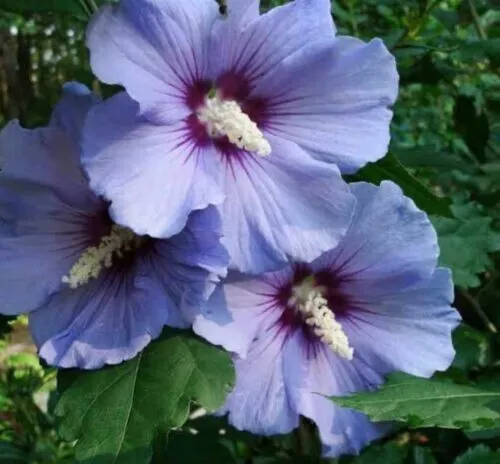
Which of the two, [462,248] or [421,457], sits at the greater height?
[462,248]

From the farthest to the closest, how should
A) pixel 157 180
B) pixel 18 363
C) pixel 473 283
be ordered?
pixel 18 363 → pixel 473 283 → pixel 157 180

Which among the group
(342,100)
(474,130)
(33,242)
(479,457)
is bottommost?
(474,130)

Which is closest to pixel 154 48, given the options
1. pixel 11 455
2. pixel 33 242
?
pixel 33 242

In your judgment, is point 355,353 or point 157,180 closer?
point 157,180

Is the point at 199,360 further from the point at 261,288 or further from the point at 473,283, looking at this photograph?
the point at 473,283

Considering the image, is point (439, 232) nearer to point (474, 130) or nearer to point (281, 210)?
point (281, 210)

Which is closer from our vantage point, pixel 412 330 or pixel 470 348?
pixel 412 330

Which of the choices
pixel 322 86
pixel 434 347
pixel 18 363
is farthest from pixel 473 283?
pixel 18 363

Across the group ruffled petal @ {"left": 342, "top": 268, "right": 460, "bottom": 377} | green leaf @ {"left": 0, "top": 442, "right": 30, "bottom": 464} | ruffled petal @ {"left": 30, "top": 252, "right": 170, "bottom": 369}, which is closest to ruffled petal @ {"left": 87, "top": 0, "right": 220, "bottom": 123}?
ruffled petal @ {"left": 30, "top": 252, "right": 170, "bottom": 369}
